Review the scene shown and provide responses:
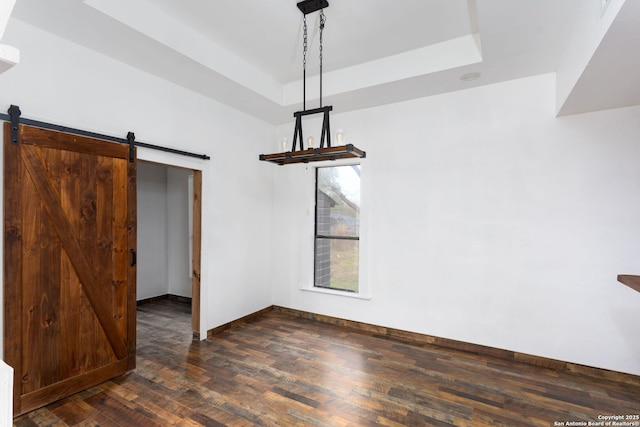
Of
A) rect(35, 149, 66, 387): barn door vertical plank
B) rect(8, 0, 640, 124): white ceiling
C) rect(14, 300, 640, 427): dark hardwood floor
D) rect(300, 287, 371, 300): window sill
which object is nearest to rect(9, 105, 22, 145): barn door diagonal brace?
rect(35, 149, 66, 387): barn door vertical plank

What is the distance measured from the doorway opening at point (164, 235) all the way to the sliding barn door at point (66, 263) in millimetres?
2395

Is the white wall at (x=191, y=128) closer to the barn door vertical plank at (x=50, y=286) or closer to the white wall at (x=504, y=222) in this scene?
the barn door vertical plank at (x=50, y=286)

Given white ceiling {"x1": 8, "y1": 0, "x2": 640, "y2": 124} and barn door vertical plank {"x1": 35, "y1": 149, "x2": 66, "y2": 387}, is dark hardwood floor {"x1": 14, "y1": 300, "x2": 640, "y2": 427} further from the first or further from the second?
white ceiling {"x1": 8, "y1": 0, "x2": 640, "y2": 124}

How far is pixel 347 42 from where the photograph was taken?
130 inches

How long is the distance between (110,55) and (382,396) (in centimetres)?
391

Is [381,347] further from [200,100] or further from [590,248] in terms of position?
[200,100]

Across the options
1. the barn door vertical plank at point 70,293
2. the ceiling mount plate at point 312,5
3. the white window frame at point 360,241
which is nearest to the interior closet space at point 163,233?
the white window frame at point 360,241

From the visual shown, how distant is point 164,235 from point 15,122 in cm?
374

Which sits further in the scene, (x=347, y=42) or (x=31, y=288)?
(x=347, y=42)

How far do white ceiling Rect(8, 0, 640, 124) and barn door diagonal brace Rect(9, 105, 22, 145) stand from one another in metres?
0.71

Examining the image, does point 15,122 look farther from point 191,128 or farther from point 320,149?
point 320,149

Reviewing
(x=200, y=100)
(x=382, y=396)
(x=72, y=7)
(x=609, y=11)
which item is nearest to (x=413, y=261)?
(x=382, y=396)

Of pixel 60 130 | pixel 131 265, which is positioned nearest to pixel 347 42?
pixel 60 130

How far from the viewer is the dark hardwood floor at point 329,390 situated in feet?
7.97
